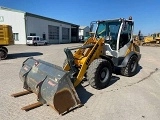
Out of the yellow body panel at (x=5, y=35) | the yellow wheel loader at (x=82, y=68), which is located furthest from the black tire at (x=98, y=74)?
the yellow body panel at (x=5, y=35)

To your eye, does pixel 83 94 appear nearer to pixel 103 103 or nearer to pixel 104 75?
pixel 103 103

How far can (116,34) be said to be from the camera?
772cm

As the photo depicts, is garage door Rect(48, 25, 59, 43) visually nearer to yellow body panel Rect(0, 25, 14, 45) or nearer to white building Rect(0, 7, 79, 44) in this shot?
white building Rect(0, 7, 79, 44)

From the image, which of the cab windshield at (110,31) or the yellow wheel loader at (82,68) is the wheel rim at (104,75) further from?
the cab windshield at (110,31)

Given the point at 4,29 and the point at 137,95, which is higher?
the point at 4,29

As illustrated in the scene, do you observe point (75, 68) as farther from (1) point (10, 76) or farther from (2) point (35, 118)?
(1) point (10, 76)

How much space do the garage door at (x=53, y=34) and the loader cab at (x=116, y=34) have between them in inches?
1115

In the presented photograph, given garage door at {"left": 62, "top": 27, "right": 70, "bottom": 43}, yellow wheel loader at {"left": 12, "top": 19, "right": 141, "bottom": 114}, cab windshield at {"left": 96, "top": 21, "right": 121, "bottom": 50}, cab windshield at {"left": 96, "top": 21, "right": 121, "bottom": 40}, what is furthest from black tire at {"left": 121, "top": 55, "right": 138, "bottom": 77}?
garage door at {"left": 62, "top": 27, "right": 70, "bottom": 43}

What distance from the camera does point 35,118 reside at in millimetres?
4246

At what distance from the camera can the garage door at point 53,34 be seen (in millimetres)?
35556

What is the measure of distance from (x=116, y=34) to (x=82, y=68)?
2.75 metres

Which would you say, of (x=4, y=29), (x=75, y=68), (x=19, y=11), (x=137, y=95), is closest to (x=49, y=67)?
(x=75, y=68)

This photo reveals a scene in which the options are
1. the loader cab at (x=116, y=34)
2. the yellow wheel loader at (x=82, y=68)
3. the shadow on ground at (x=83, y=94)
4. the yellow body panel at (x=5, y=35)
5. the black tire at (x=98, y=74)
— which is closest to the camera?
the yellow wheel loader at (x=82, y=68)

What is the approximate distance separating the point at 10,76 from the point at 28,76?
2.85 metres
